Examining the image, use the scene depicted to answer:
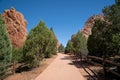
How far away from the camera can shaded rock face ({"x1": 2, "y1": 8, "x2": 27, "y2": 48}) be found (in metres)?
41.7

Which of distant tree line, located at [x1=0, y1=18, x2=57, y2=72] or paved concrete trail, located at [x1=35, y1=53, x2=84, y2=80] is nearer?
paved concrete trail, located at [x1=35, y1=53, x2=84, y2=80]

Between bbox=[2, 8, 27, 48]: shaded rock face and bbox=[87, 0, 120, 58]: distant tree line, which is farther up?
A: bbox=[2, 8, 27, 48]: shaded rock face

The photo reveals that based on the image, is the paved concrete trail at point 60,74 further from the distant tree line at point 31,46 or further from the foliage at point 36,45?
the distant tree line at point 31,46

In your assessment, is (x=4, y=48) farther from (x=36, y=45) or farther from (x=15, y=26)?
(x=15, y=26)

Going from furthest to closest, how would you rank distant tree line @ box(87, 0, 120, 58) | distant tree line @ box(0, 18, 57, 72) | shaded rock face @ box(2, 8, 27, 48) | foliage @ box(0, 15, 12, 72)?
shaded rock face @ box(2, 8, 27, 48)
distant tree line @ box(87, 0, 120, 58)
distant tree line @ box(0, 18, 57, 72)
foliage @ box(0, 15, 12, 72)

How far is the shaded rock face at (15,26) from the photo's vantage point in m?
41.7

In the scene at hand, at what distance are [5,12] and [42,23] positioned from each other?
28509 mm

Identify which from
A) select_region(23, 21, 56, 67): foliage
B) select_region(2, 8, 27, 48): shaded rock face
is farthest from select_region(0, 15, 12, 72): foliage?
Answer: select_region(2, 8, 27, 48): shaded rock face

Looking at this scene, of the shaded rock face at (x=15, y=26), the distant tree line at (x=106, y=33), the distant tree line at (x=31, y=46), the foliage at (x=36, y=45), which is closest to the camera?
the distant tree line at (x=31, y=46)

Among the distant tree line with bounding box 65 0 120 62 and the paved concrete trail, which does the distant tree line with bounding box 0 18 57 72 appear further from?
the distant tree line with bounding box 65 0 120 62

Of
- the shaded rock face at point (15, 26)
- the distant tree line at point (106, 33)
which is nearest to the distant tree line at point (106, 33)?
the distant tree line at point (106, 33)

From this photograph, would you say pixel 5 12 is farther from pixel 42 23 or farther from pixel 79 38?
pixel 42 23

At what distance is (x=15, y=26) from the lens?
43.0 meters

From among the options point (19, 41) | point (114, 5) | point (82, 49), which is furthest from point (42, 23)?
point (19, 41)
